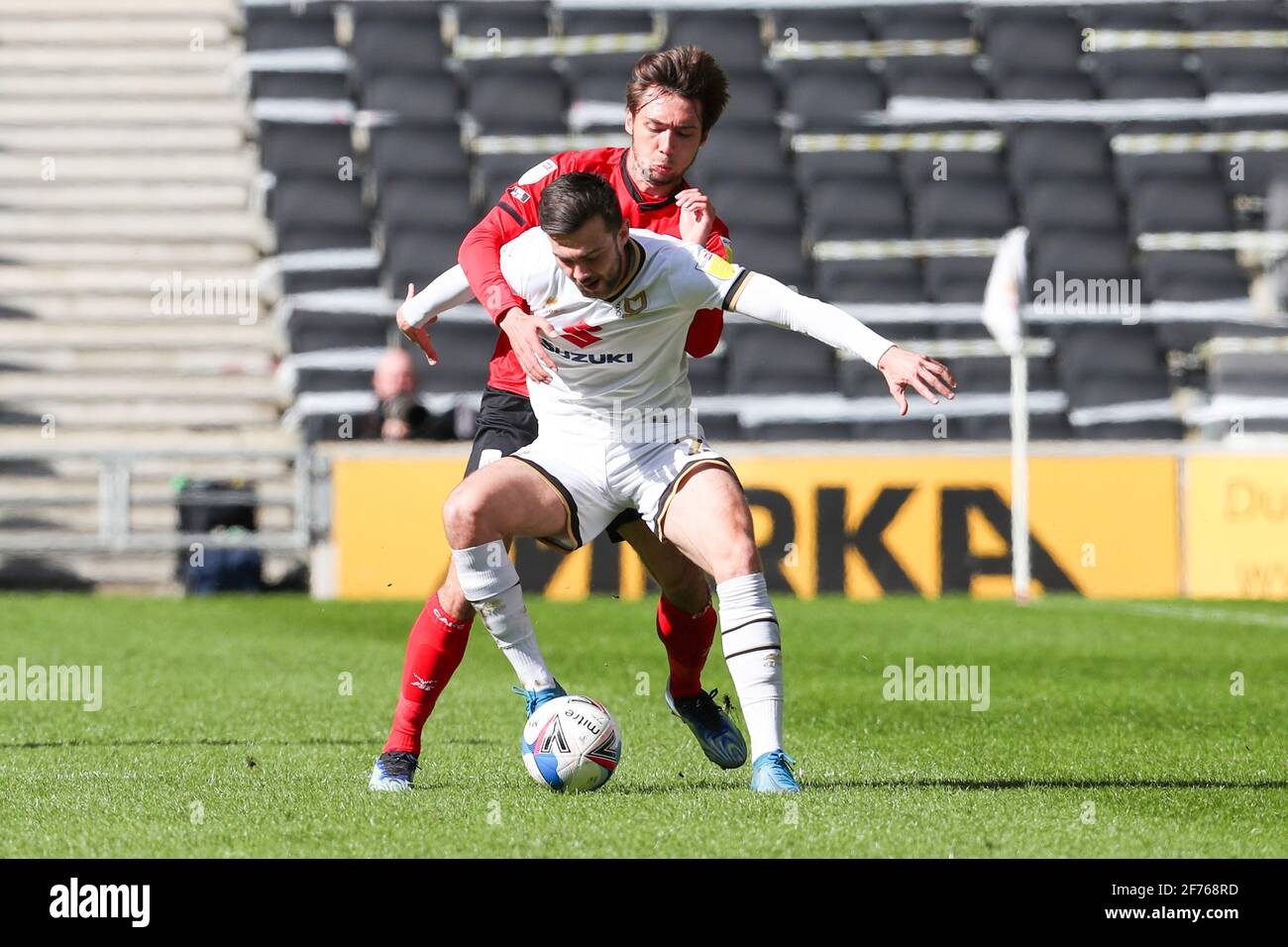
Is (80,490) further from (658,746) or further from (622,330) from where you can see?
(622,330)

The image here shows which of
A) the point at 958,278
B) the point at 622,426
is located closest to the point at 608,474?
the point at 622,426

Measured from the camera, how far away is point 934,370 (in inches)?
215

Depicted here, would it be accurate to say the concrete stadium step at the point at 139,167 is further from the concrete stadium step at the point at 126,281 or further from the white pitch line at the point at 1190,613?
the white pitch line at the point at 1190,613

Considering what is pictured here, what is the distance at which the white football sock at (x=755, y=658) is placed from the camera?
5.64m

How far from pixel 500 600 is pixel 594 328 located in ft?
2.70

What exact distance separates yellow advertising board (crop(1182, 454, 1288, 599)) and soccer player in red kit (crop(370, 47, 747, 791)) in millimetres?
8239

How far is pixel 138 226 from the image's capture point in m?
18.4

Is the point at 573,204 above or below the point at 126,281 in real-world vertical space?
below

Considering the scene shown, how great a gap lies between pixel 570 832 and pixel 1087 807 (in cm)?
144

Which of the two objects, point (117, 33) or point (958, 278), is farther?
point (117, 33)

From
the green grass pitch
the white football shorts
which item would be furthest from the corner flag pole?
the white football shorts

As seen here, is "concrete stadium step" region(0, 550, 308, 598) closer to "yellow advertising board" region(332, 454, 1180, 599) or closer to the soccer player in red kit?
"yellow advertising board" region(332, 454, 1180, 599)

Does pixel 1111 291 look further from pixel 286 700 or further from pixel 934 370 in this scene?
pixel 934 370

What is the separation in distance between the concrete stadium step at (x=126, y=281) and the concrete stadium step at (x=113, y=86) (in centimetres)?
214
